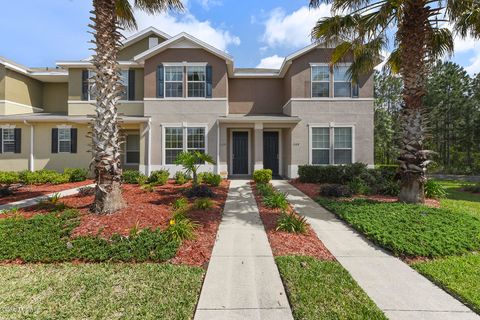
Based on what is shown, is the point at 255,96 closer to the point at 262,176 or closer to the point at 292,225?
the point at 262,176

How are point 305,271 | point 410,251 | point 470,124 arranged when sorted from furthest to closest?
point 470,124 → point 410,251 → point 305,271

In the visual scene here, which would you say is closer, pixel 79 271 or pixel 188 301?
pixel 188 301

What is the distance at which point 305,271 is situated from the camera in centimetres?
406

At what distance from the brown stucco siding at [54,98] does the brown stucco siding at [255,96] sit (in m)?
12.5

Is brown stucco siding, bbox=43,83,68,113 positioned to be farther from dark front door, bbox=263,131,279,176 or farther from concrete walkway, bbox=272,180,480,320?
concrete walkway, bbox=272,180,480,320

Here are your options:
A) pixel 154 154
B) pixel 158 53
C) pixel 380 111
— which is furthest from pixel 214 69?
A: pixel 380 111

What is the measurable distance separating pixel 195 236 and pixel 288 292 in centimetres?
245

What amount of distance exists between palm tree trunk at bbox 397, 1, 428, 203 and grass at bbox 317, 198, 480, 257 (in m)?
0.94

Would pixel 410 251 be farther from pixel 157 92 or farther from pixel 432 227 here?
pixel 157 92

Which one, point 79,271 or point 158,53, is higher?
point 158,53

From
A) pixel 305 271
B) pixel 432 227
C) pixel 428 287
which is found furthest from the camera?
pixel 432 227

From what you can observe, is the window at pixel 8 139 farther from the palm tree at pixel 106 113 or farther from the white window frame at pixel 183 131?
the palm tree at pixel 106 113

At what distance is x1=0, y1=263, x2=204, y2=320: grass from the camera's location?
3082 millimetres

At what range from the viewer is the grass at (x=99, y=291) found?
10.1 feet
